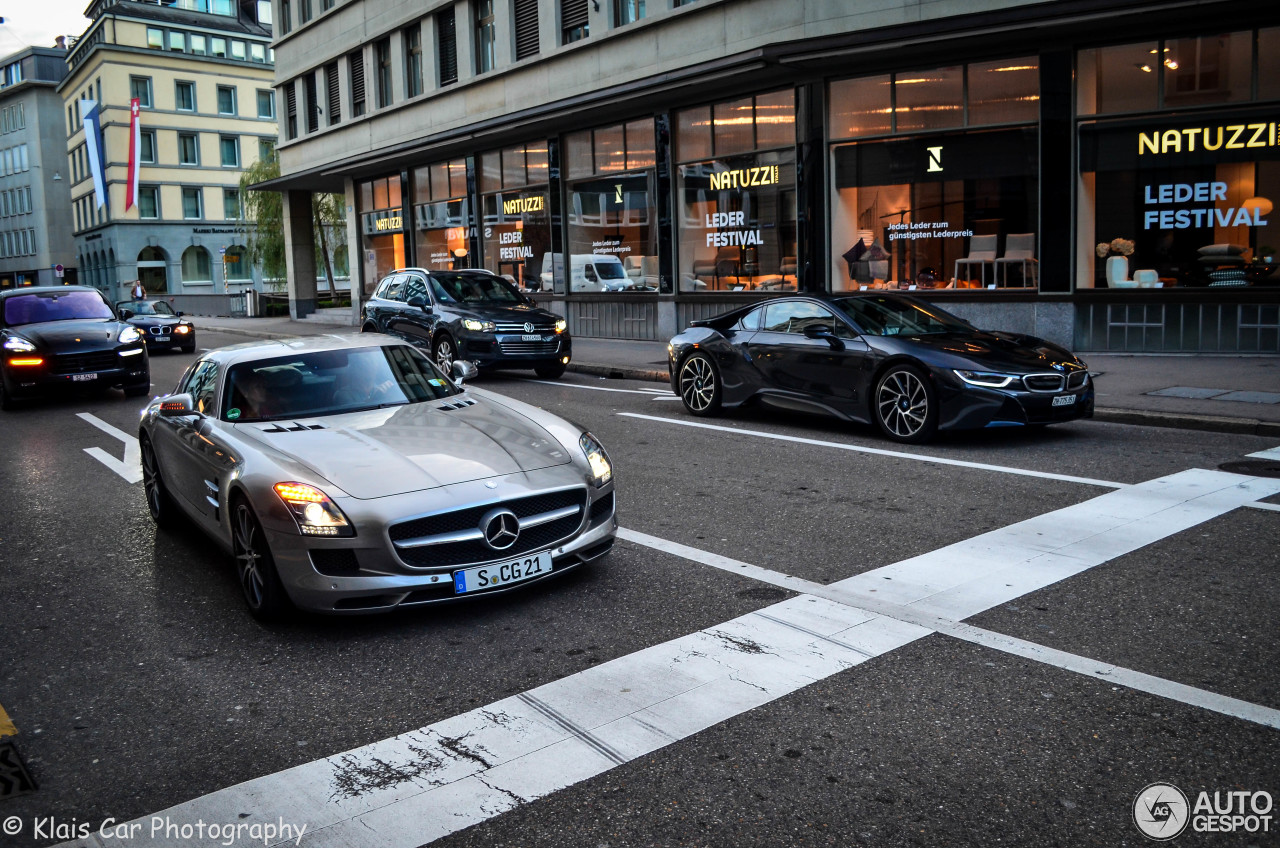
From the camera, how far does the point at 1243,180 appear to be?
50.7 feet

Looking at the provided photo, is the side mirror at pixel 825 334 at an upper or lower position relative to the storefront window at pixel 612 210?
lower

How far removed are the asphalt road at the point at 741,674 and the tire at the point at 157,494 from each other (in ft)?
0.61

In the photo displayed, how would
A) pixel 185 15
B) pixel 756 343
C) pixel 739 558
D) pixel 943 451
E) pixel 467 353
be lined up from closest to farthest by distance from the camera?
pixel 739 558
pixel 943 451
pixel 756 343
pixel 467 353
pixel 185 15

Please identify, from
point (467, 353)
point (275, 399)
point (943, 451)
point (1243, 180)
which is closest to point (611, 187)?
point (467, 353)

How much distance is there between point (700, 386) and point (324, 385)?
6117 mm

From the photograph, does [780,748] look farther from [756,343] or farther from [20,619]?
[756,343]

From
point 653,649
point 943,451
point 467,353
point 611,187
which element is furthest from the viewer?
point 611,187

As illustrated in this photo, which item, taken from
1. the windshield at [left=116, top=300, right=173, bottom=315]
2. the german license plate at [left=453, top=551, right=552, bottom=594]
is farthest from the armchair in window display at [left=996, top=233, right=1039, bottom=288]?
the windshield at [left=116, top=300, right=173, bottom=315]

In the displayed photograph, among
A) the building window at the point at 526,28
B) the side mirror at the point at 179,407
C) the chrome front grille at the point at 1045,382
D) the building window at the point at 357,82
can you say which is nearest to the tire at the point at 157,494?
the side mirror at the point at 179,407

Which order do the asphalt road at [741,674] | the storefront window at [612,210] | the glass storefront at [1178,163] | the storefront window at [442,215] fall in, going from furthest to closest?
1. the storefront window at [442,215]
2. the storefront window at [612,210]
3. the glass storefront at [1178,163]
4. the asphalt road at [741,674]

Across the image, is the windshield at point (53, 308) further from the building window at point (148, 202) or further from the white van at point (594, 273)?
the building window at point (148, 202)

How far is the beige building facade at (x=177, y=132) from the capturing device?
228 ft

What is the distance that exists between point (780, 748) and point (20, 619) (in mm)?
4127

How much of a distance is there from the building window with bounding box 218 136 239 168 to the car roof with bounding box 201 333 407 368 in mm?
72450
